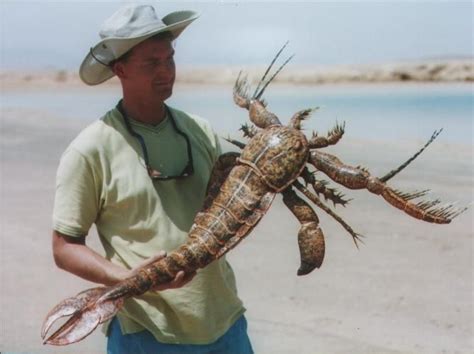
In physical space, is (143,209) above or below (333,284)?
above

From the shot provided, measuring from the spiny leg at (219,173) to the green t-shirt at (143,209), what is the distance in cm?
18

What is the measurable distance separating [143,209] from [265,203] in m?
0.57

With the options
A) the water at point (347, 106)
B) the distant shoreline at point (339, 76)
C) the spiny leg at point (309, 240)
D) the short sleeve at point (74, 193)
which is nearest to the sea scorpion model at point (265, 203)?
the spiny leg at point (309, 240)

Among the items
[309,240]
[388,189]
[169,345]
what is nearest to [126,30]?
[309,240]

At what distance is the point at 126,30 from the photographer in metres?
3.20

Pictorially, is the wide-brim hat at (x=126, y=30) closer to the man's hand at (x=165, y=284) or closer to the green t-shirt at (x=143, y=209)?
the green t-shirt at (x=143, y=209)

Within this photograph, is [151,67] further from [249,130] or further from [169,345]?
[169,345]

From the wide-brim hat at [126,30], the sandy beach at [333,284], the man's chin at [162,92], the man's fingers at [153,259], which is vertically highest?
the wide-brim hat at [126,30]

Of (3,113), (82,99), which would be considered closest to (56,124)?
(3,113)

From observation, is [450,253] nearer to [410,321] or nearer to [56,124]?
[410,321]

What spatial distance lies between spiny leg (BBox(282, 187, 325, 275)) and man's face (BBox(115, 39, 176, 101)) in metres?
0.76

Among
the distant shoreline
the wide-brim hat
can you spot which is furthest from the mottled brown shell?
the distant shoreline

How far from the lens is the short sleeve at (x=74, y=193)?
3.21m

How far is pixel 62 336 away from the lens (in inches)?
111
